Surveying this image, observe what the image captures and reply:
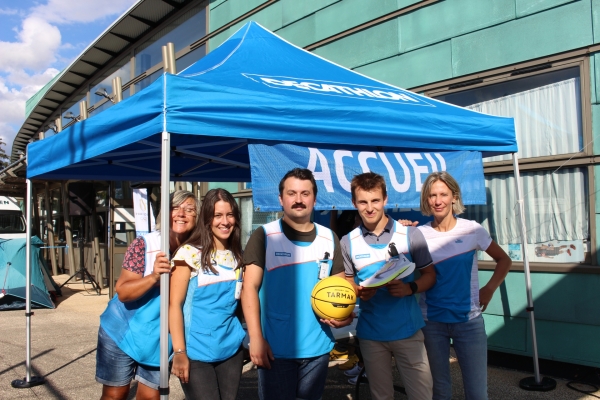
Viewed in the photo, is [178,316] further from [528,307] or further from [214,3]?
[214,3]

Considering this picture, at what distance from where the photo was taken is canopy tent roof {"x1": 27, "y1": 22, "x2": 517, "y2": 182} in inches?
115

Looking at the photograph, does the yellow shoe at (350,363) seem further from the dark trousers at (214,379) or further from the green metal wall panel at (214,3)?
the green metal wall panel at (214,3)

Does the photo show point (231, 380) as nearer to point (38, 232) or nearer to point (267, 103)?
point (267, 103)

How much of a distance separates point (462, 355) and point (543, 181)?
2.77 m

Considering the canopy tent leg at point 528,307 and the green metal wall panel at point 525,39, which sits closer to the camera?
the canopy tent leg at point 528,307

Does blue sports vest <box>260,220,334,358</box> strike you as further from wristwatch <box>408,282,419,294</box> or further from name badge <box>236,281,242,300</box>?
wristwatch <box>408,282,419,294</box>

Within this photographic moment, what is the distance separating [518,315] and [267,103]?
3.52 m

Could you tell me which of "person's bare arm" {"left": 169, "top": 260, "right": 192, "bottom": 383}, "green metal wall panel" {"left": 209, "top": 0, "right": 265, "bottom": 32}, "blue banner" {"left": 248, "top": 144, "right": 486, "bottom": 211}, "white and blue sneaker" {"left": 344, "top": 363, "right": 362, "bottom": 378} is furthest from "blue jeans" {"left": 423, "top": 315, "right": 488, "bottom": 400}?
"green metal wall panel" {"left": 209, "top": 0, "right": 265, "bottom": 32}

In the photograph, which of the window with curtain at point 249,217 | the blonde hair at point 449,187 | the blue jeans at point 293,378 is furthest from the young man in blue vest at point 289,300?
the window with curtain at point 249,217

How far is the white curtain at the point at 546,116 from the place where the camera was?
4.81m

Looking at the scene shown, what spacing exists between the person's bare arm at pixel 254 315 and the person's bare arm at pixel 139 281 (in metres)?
0.44

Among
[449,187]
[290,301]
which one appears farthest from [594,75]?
[290,301]

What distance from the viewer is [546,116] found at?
16.5 ft

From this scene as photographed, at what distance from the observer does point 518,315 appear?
4.98 m
